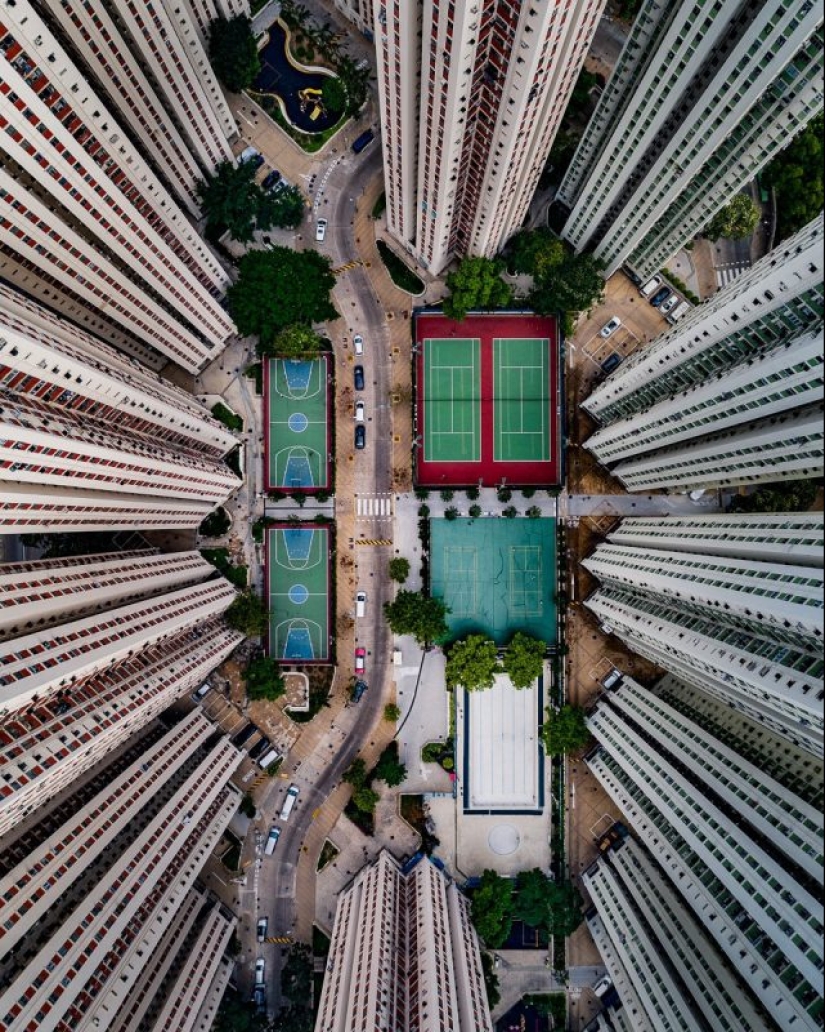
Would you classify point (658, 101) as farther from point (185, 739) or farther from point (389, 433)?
point (185, 739)

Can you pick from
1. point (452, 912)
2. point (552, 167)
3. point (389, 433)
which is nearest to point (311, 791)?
point (452, 912)

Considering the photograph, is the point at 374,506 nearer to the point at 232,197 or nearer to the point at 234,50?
the point at 232,197

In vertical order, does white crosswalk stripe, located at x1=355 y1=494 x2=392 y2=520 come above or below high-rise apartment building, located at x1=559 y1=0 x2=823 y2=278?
below

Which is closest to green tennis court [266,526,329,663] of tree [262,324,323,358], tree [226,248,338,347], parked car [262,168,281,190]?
tree [262,324,323,358]

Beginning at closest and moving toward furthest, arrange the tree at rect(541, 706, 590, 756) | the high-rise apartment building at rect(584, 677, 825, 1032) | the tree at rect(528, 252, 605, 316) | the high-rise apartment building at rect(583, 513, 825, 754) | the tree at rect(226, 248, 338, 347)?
the high-rise apartment building at rect(583, 513, 825, 754)
the high-rise apartment building at rect(584, 677, 825, 1032)
the tree at rect(528, 252, 605, 316)
the tree at rect(226, 248, 338, 347)
the tree at rect(541, 706, 590, 756)

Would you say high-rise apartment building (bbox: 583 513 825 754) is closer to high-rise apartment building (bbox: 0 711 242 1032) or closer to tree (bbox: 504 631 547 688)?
tree (bbox: 504 631 547 688)
